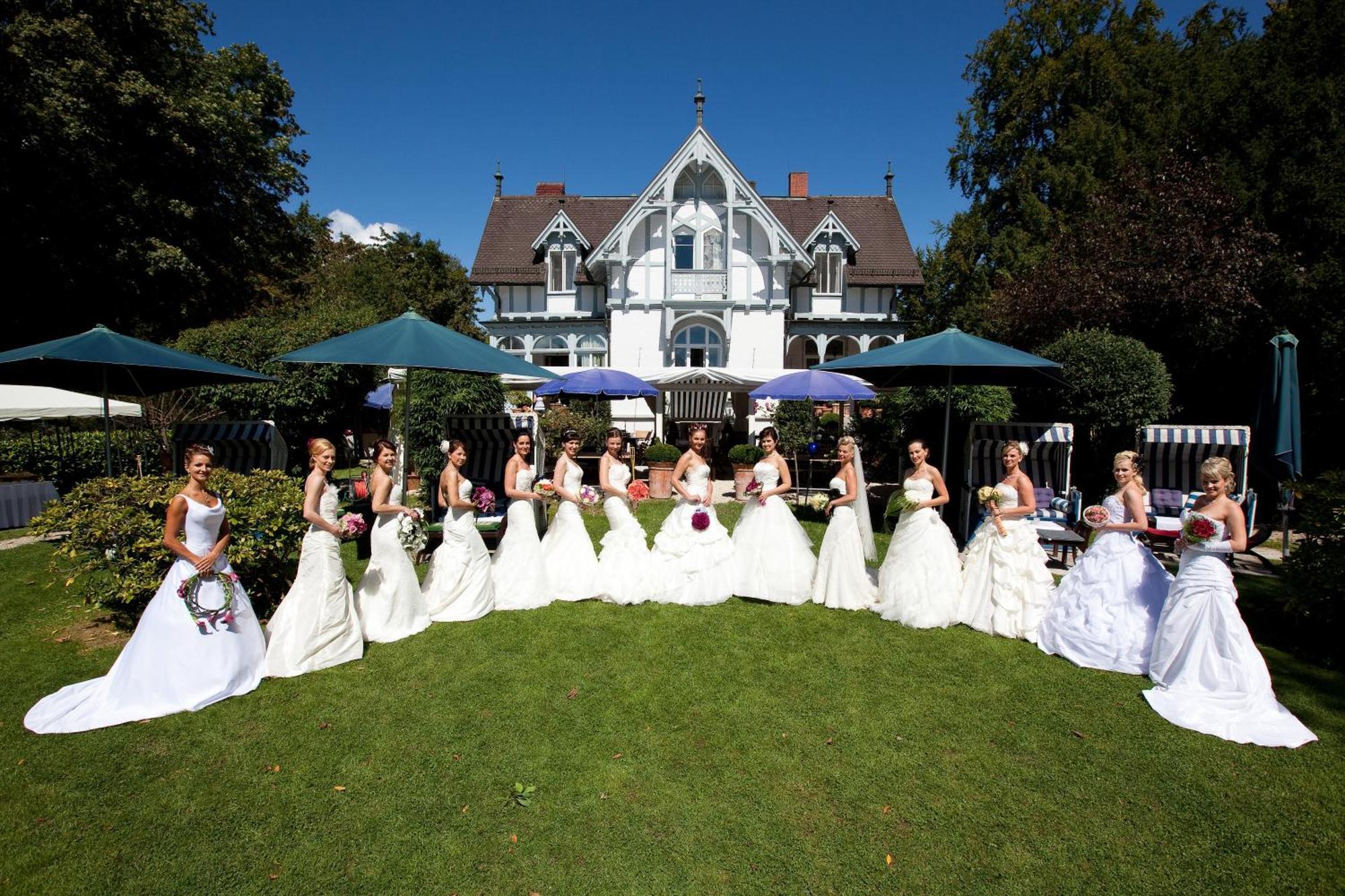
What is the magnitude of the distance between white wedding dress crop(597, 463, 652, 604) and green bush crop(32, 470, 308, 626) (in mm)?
3187

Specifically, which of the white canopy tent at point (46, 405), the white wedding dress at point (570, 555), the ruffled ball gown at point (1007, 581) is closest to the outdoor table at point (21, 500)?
the white canopy tent at point (46, 405)

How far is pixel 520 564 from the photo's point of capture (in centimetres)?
730

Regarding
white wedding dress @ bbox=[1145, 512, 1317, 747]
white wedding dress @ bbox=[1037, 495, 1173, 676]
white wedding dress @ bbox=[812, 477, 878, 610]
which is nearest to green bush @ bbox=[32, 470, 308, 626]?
white wedding dress @ bbox=[812, 477, 878, 610]

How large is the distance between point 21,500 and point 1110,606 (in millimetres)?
16635

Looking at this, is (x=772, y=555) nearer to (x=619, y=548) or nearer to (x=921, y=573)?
(x=921, y=573)

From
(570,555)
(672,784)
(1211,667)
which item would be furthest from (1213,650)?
(570,555)

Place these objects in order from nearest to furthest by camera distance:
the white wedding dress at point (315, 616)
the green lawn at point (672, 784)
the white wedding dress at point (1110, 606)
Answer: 1. the green lawn at point (672, 784)
2. the white wedding dress at point (315, 616)
3. the white wedding dress at point (1110, 606)

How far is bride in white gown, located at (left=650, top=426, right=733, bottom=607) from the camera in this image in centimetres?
743

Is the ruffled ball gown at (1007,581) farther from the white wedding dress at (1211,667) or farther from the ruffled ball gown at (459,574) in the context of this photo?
the ruffled ball gown at (459,574)

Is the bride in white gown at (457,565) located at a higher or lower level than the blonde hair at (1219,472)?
lower

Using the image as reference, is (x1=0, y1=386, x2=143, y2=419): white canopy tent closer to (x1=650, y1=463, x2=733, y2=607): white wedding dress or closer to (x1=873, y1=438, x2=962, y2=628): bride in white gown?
(x1=650, y1=463, x2=733, y2=607): white wedding dress

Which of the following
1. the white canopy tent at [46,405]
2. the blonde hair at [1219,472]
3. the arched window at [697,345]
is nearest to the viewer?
the blonde hair at [1219,472]

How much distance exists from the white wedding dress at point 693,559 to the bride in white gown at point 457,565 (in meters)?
1.91

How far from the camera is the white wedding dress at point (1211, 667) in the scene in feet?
15.1
